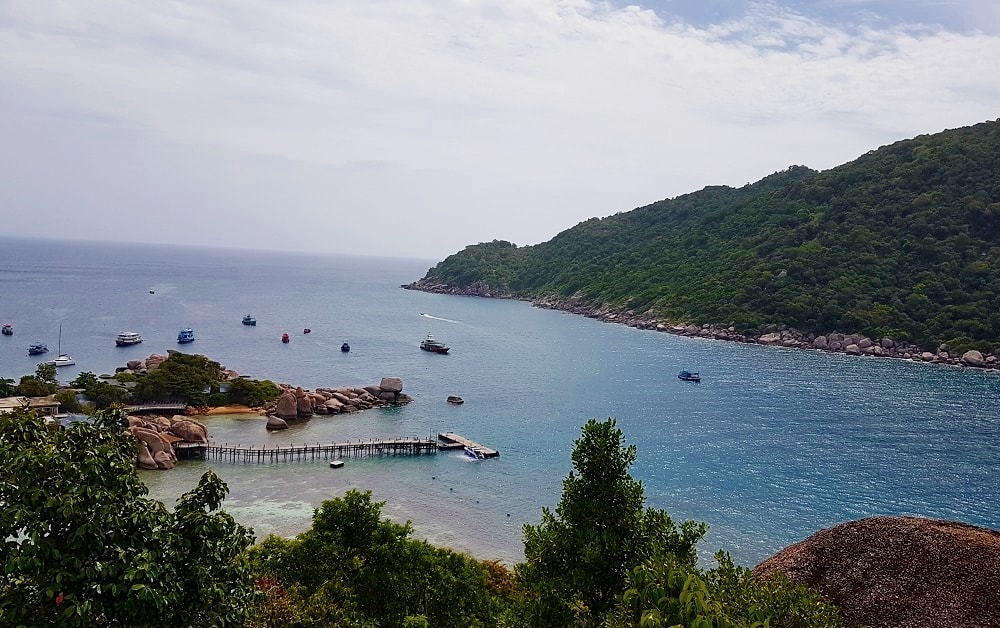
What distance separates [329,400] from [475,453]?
18.2 metres

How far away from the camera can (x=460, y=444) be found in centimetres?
5241

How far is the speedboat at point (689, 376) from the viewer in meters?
76.6

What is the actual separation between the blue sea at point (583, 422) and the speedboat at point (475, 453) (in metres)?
1.11

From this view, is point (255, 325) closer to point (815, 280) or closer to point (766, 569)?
point (815, 280)

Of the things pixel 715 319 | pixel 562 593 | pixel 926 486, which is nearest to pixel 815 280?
pixel 715 319

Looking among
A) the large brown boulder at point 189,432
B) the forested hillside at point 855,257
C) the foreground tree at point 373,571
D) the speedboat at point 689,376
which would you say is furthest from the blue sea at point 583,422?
the foreground tree at point 373,571

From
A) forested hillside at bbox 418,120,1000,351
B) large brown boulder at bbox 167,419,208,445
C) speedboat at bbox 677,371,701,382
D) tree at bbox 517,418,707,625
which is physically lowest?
large brown boulder at bbox 167,419,208,445

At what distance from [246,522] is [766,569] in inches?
1013

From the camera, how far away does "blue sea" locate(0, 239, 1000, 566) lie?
1585 inches

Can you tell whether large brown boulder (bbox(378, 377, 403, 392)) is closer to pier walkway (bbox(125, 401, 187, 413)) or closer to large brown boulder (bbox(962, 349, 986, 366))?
pier walkway (bbox(125, 401, 187, 413))

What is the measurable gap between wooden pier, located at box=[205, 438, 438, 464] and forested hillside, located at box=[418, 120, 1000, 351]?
6907 cm

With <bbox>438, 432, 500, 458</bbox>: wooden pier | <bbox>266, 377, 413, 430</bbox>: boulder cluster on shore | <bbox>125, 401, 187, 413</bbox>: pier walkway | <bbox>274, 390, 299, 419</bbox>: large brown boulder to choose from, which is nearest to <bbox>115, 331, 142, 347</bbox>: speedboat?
<bbox>266, 377, 413, 430</bbox>: boulder cluster on shore

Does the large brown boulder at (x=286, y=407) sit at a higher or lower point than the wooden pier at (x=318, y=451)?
higher

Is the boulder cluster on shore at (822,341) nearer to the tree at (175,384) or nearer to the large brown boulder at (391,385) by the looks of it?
the large brown boulder at (391,385)
